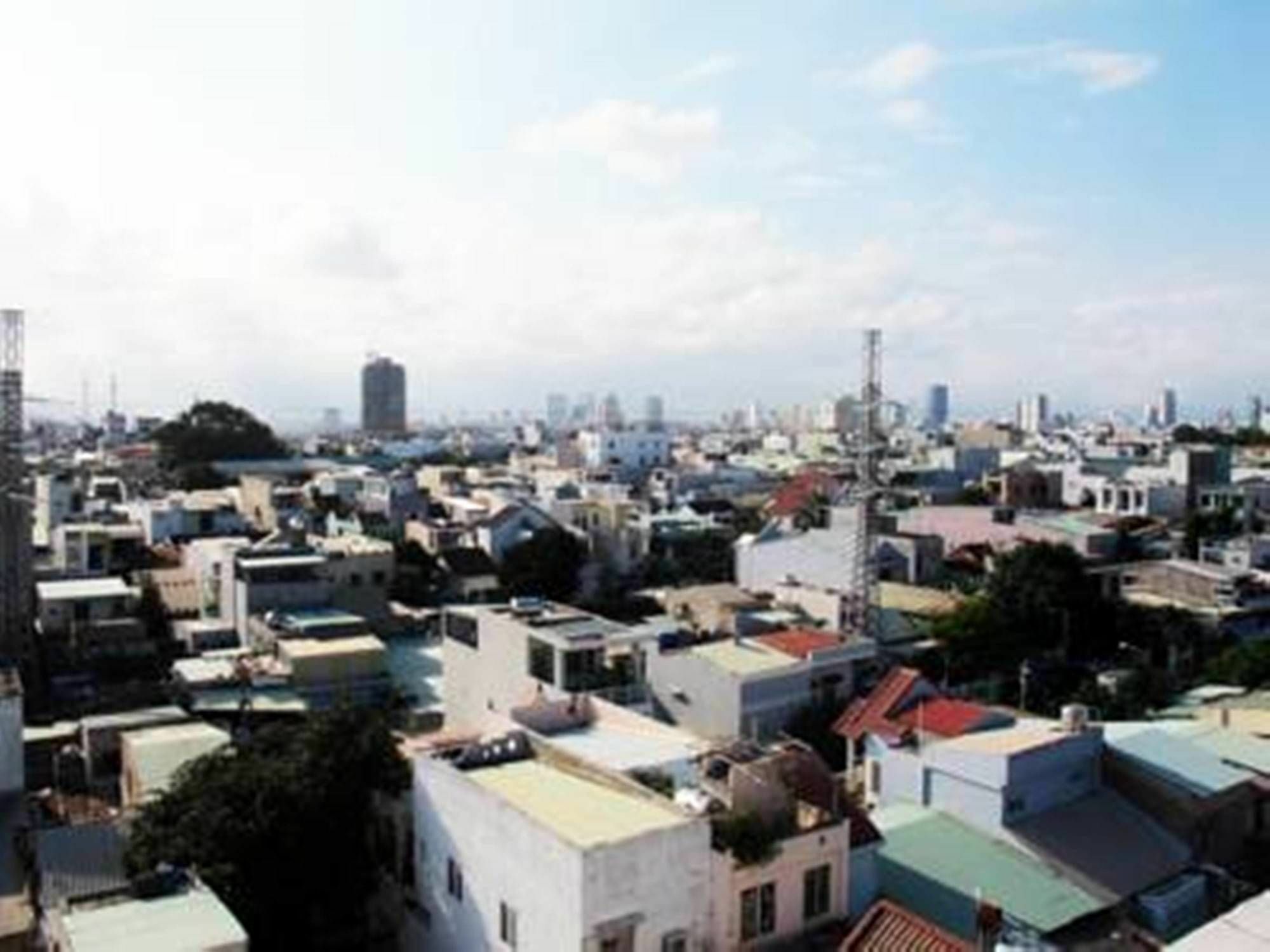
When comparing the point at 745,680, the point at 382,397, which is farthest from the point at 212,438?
the point at 382,397

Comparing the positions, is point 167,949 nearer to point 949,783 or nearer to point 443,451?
point 949,783

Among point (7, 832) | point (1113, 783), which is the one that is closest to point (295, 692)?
point (7, 832)

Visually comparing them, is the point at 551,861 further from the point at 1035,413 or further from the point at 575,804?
the point at 1035,413

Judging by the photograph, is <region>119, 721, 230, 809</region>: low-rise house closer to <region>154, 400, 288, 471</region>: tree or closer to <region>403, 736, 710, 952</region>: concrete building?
<region>403, 736, 710, 952</region>: concrete building

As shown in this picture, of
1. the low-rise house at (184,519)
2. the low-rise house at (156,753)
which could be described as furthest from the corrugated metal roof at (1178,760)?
the low-rise house at (184,519)

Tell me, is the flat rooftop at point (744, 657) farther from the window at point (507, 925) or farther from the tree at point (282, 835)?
the window at point (507, 925)

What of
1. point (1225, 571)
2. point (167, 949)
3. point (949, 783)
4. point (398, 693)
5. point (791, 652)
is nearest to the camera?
point (167, 949)

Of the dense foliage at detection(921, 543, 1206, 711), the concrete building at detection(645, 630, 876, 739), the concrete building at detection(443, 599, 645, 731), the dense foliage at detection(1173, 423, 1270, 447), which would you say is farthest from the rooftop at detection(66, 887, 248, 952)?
the dense foliage at detection(1173, 423, 1270, 447)
